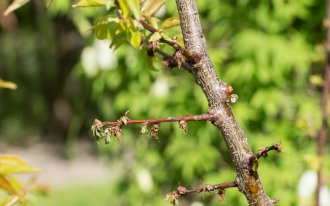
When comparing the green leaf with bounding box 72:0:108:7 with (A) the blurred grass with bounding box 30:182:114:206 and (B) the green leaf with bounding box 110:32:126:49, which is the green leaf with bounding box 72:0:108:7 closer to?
(B) the green leaf with bounding box 110:32:126:49

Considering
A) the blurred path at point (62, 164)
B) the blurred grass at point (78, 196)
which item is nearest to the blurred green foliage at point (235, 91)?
the blurred grass at point (78, 196)

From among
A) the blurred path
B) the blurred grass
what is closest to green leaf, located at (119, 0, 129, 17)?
the blurred grass

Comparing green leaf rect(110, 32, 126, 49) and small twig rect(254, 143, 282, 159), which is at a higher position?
green leaf rect(110, 32, 126, 49)

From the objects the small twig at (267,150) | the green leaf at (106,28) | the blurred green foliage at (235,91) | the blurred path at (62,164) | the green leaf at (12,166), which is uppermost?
the blurred path at (62,164)

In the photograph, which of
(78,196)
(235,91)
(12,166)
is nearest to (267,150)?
(12,166)

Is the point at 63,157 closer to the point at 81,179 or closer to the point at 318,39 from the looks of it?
the point at 81,179

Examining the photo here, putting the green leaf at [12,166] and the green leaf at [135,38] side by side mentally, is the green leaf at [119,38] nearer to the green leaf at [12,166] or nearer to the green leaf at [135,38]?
the green leaf at [135,38]
